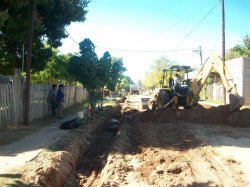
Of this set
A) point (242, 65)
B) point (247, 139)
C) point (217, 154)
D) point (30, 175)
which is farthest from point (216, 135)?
point (242, 65)

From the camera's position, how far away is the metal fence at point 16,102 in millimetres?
17172

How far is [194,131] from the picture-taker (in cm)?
1695

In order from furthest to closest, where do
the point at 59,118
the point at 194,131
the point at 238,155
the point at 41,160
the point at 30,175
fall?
the point at 59,118
the point at 194,131
the point at 238,155
the point at 41,160
the point at 30,175

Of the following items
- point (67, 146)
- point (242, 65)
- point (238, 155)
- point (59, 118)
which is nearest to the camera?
point (238, 155)

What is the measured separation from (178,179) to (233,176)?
3.99ft

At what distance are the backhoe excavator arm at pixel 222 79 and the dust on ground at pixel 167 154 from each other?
79 cm

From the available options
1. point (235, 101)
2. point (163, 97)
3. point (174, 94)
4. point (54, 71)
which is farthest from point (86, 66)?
point (54, 71)

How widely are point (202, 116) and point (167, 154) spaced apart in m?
8.38

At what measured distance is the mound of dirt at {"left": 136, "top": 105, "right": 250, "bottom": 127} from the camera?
19234mm

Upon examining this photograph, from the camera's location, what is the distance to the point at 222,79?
1941 cm

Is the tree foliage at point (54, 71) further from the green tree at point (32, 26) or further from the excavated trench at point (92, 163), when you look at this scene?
the excavated trench at point (92, 163)

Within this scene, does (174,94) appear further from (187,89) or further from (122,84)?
(122,84)

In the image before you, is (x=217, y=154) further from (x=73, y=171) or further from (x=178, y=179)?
(x=73, y=171)

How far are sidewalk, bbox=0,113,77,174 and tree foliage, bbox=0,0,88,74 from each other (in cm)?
496
